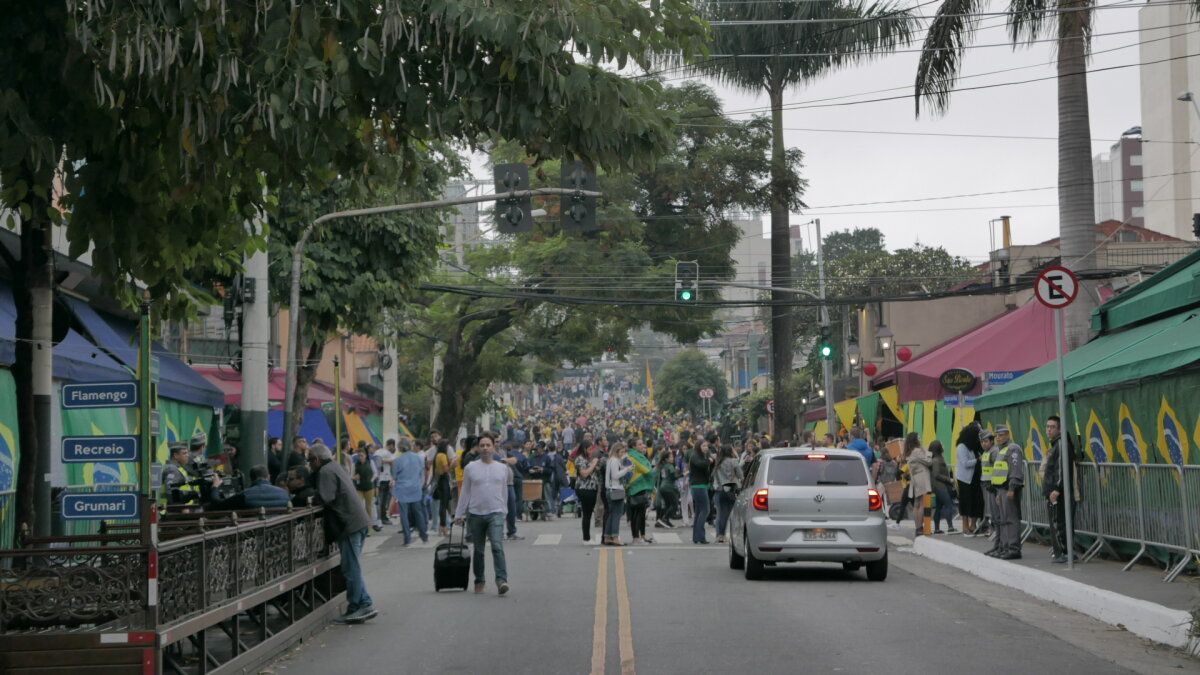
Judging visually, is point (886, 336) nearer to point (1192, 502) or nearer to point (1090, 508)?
point (1090, 508)

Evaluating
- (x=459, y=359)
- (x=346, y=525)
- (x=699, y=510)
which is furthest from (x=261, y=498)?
(x=459, y=359)

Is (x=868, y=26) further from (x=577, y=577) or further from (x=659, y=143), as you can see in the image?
(x=659, y=143)

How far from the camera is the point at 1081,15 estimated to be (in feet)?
76.9

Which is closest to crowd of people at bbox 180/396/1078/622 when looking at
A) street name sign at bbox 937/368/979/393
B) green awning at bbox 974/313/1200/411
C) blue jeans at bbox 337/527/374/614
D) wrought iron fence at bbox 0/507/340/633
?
blue jeans at bbox 337/527/374/614

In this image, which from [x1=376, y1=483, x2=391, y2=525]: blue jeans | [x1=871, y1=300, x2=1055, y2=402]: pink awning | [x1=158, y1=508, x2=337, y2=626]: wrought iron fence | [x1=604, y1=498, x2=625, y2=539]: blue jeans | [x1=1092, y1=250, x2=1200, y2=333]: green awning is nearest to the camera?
[x1=158, y1=508, x2=337, y2=626]: wrought iron fence

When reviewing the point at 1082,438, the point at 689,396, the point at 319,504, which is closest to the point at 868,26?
the point at 1082,438

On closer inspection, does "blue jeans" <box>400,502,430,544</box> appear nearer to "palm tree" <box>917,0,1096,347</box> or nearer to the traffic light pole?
the traffic light pole

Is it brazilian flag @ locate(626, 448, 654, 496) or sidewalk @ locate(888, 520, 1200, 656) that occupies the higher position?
brazilian flag @ locate(626, 448, 654, 496)

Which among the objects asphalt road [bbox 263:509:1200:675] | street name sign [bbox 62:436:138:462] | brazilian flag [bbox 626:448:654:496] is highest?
street name sign [bbox 62:436:138:462]

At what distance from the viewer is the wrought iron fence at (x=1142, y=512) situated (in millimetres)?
15438

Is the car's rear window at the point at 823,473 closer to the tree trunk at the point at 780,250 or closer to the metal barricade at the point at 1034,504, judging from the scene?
the metal barricade at the point at 1034,504

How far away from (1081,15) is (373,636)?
16.4 m

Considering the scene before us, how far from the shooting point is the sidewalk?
40.1 ft

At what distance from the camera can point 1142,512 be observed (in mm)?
16875
